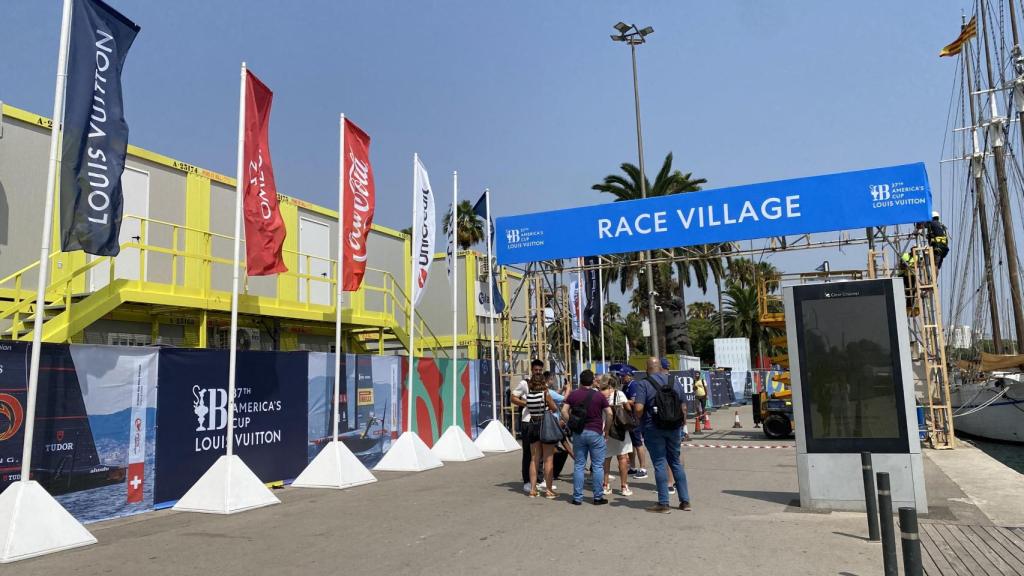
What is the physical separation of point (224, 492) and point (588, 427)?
475 centimetres

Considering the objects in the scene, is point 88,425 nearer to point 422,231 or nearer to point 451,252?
point 422,231

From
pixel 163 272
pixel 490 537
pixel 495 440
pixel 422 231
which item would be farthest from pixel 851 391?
pixel 163 272

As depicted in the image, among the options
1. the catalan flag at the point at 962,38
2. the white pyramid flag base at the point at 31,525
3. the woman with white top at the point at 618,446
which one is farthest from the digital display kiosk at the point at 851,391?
the catalan flag at the point at 962,38

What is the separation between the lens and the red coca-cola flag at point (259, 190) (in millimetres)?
10523

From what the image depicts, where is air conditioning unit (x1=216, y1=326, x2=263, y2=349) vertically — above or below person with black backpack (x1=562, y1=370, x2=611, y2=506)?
above

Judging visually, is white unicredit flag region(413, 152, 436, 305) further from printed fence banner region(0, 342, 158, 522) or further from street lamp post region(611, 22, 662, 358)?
street lamp post region(611, 22, 662, 358)

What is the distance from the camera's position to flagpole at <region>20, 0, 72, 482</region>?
7117mm

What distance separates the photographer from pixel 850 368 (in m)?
8.50

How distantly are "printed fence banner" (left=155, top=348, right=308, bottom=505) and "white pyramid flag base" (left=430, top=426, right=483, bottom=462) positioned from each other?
3.49 m

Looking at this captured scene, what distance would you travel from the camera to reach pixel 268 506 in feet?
31.8

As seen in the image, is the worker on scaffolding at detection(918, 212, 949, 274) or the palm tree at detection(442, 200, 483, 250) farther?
the palm tree at detection(442, 200, 483, 250)

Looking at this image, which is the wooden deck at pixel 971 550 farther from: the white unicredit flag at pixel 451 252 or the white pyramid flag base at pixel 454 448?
the white unicredit flag at pixel 451 252

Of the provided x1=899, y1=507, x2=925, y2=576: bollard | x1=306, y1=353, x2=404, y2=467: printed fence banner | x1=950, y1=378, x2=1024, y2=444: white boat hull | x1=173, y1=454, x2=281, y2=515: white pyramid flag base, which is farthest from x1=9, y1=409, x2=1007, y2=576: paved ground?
x1=950, y1=378, x2=1024, y2=444: white boat hull

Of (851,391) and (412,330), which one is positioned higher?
(412,330)
